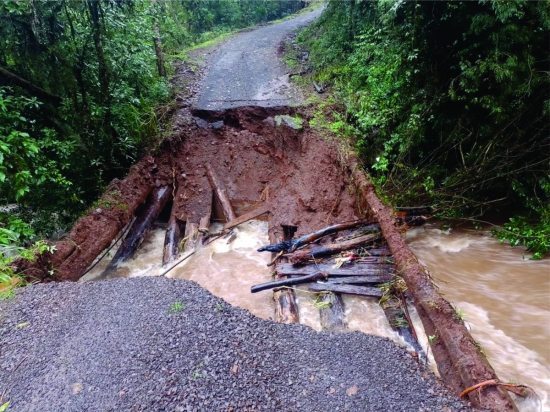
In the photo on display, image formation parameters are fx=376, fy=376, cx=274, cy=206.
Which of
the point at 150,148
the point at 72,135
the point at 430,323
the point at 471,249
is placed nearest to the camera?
the point at 430,323

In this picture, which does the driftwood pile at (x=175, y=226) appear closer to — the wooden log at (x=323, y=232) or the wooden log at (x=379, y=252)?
the wooden log at (x=323, y=232)

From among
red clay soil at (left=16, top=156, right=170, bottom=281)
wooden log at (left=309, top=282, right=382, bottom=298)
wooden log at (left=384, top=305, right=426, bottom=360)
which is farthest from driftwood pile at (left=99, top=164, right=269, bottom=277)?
wooden log at (left=384, top=305, right=426, bottom=360)

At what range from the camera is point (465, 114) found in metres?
6.38

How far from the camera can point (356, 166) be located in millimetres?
7398

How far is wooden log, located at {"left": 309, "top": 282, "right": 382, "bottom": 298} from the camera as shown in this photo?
215 inches

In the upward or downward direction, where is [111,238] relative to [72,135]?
downward

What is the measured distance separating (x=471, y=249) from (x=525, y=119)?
2265 millimetres

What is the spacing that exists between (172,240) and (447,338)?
5.67 m

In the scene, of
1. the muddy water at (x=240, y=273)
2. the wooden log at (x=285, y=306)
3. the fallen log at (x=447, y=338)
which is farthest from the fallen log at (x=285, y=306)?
the fallen log at (x=447, y=338)

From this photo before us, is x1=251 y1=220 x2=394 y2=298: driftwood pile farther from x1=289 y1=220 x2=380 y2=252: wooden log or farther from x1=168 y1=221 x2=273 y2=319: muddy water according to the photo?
x1=168 y1=221 x2=273 y2=319: muddy water

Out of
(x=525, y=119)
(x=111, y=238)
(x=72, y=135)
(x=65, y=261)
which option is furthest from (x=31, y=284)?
(x=525, y=119)

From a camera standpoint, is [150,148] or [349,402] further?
[150,148]

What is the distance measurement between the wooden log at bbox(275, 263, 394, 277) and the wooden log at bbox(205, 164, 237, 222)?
275 cm

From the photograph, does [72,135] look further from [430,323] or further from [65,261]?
[430,323]
